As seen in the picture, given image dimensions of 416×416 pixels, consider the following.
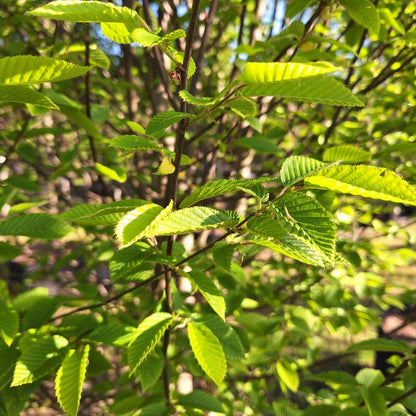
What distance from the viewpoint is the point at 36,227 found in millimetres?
950

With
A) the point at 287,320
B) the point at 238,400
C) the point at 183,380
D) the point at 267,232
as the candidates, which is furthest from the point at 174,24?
the point at 238,400

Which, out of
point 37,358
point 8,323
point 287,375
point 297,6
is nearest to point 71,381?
point 37,358

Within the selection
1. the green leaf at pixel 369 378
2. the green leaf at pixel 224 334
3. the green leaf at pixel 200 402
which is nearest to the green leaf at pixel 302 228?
the green leaf at pixel 224 334

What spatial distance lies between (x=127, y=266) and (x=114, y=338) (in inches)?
8.4

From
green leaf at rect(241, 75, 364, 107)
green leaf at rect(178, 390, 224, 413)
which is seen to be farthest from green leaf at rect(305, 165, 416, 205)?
green leaf at rect(178, 390, 224, 413)

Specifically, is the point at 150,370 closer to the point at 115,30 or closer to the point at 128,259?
the point at 128,259

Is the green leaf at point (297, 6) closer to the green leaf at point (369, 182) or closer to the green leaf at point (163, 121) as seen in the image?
the green leaf at point (163, 121)

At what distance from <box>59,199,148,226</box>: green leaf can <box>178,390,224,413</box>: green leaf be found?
800 mm

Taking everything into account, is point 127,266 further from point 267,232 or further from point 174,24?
point 174,24

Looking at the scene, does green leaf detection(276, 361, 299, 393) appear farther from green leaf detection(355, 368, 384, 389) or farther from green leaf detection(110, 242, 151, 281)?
green leaf detection(110, 242, 151, 281)

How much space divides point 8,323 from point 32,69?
71 cm

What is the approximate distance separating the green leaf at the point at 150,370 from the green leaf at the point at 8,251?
21.0 inches

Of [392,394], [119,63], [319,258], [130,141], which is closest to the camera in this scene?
[319,258]

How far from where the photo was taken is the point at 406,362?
1.14 metres
